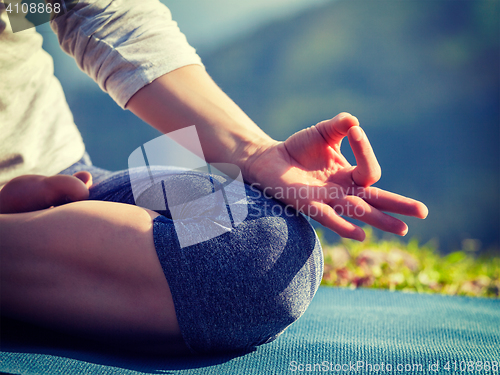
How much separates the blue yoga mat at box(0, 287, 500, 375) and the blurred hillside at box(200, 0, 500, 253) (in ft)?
7.05

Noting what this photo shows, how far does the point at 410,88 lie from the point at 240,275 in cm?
298

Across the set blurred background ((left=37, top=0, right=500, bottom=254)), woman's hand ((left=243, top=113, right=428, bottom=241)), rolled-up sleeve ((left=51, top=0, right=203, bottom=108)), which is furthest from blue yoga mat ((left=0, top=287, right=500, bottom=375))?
blurred background ((left=37, top=0, right=500, bottom=254))

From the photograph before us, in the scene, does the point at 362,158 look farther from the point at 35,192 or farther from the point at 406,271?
the point at 406,271

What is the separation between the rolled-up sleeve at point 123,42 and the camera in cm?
85

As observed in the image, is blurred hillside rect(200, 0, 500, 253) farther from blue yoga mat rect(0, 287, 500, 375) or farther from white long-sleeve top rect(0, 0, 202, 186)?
blue yoga mat rect(0, 287, 500, 375)

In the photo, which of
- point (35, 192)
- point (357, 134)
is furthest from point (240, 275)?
point (35, 192)

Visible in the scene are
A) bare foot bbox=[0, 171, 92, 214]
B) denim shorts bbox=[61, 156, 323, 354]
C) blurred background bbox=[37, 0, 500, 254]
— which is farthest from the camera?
blurred background bbox=[37, 0, 500, 254]

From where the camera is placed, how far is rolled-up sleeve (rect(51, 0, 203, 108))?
85 cm

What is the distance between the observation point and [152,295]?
2.10 ft

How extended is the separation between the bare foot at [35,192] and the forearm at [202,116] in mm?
259

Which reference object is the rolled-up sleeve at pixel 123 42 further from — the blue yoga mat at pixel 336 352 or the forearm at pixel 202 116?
the blue yoga mat at pixel 336 352

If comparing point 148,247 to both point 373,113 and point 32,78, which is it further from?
point 373,113

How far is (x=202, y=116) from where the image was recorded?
0.86 m

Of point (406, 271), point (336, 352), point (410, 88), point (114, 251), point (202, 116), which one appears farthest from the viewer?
point (410, 88)
